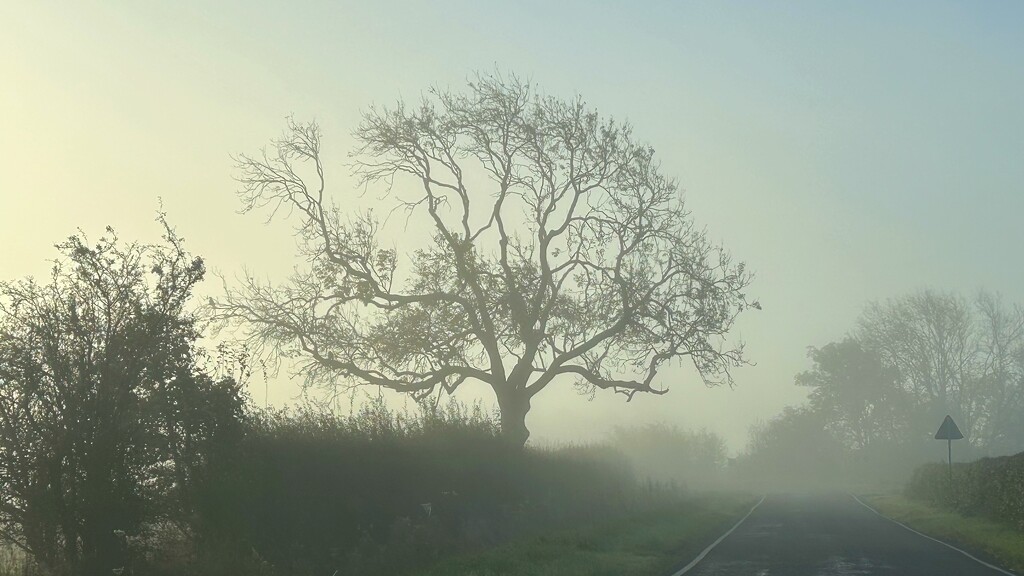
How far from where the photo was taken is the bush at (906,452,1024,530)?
1022 inches

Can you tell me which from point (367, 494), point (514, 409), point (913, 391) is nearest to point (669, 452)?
point (913, 391)

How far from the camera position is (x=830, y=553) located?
20891 millimetres

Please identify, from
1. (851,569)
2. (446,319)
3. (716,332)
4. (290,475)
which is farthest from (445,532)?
(716,332)

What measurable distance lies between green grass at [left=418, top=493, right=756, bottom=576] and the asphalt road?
946 millimetres

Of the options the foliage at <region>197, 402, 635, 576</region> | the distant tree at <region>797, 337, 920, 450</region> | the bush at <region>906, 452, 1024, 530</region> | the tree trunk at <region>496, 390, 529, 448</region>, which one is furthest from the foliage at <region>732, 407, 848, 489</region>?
the foliage at <region>197, 402, 635, 576</region>

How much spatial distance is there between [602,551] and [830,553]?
5.26 metres

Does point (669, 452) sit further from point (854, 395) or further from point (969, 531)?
point (969, 531)

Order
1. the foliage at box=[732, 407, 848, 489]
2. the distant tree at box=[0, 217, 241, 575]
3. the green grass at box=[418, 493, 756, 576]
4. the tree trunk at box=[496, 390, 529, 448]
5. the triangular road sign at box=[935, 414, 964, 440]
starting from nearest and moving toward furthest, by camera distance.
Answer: the distant tree at box=[0, 217, 241, 575] → the green grass at box=[418, 493, 756, 576] → the tree trunk at box=[496, 390, 529, 448] → the triangular road sign at box=[935, 414, 964, 440] → the foliage at box=[732, 407, 848, 489]

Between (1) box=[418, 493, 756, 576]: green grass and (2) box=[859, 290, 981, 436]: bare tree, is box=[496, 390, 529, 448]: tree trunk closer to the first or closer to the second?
(1) box=[418, 493, 756, 576]: green grass

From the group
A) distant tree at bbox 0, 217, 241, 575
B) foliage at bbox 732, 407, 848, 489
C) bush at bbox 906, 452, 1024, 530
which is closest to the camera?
distant tree at bbox 0, 217, 241, 575

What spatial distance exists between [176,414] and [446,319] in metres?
18.5

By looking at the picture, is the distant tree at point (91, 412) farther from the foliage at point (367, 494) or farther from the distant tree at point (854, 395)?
the distant tree at point (854, 395)

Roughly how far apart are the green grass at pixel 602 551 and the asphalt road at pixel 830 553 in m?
0.95

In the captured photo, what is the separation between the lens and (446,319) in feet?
106
